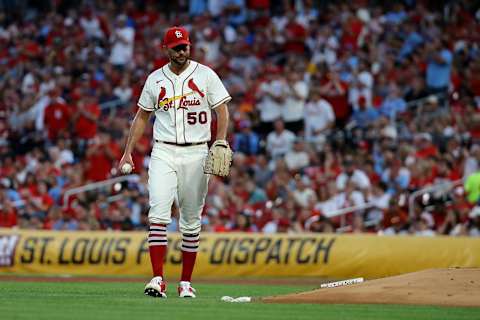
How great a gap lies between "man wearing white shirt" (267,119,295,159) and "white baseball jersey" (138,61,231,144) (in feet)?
35.2

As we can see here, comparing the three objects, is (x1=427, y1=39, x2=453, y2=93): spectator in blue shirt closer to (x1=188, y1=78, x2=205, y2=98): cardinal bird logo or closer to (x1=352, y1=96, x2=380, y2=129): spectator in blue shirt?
(x1=352, y1=96, x2=380, y2=129): spectator in blue shirt

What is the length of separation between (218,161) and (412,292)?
7.13 feet

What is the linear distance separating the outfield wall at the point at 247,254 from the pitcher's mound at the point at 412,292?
666cm

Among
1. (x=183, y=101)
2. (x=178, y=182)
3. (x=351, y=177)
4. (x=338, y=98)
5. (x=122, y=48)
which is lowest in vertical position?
(x=178, y=182)

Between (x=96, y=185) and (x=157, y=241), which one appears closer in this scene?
(x=157, y=241)

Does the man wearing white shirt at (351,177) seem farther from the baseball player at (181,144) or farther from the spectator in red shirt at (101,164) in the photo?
the baseball player at (181,144)

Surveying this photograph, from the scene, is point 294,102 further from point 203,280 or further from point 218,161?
point 218,161

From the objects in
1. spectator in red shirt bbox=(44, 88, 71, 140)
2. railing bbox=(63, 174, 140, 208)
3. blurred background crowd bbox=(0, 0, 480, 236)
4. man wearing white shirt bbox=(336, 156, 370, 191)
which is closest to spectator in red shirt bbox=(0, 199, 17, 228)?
blurred background crowd bbox=(0, 0, 480, 236)

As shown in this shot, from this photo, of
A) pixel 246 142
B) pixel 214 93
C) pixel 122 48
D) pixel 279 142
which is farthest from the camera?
pixel 122 48

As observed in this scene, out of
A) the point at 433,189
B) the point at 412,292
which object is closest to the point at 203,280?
the point at 433,189

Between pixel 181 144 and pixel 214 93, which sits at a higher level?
pixel 214 93

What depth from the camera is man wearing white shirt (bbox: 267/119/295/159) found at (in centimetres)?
2162

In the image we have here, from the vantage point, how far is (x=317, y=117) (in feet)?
72.9

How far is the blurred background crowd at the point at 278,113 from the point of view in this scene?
19.5m
